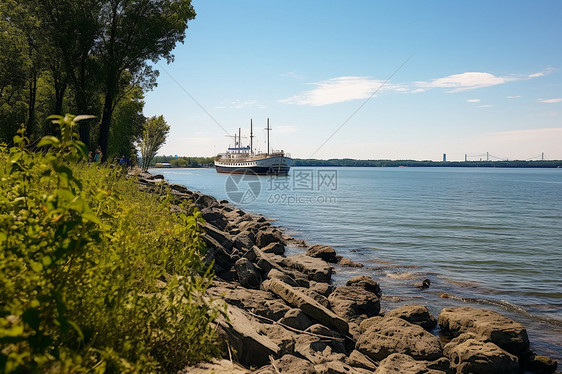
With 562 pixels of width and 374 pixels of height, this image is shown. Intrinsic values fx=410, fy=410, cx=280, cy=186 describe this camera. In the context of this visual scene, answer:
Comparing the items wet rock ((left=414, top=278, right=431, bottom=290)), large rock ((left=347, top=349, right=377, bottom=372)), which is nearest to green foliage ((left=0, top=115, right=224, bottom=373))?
large rock ((left=347, top=349, right=377, bottom=372))

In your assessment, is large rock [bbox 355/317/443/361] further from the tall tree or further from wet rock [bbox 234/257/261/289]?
the tall tree

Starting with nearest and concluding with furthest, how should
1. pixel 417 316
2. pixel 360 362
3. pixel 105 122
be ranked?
pixel 360 362 < pixel 417 316 < pixel 105 122

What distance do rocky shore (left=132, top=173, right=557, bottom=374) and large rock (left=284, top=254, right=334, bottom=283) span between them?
142 cm

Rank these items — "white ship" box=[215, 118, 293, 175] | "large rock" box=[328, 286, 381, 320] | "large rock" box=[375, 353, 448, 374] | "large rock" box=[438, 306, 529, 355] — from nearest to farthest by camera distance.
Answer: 1. "large rock" box=[375, 353, 448, 374]
2. "large rock" box=[438, 306, 529, 355]
3. "large rock" box=[328, 286, 381, 320]
4. "white ship" box=[215, 118, 293, 175]

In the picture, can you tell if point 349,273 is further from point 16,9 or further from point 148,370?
point 16,9

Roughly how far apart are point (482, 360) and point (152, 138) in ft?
216

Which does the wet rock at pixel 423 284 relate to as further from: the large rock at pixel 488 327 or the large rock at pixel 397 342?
the large rock at pixel 397 342

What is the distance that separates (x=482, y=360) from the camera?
7293mm

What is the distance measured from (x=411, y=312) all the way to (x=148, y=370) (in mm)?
8022

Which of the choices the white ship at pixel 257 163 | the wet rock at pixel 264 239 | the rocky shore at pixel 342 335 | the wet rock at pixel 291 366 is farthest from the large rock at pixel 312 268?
the white ship at pixel 257 163

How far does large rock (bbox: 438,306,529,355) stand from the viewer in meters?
8.30

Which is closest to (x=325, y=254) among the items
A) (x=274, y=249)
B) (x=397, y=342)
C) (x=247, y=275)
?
(x=274, y=249)

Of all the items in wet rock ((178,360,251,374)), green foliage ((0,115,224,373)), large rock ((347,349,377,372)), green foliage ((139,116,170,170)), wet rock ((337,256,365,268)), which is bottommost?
wet rock ((337,256,365,268))

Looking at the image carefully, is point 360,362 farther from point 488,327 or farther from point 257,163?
point 257,163
